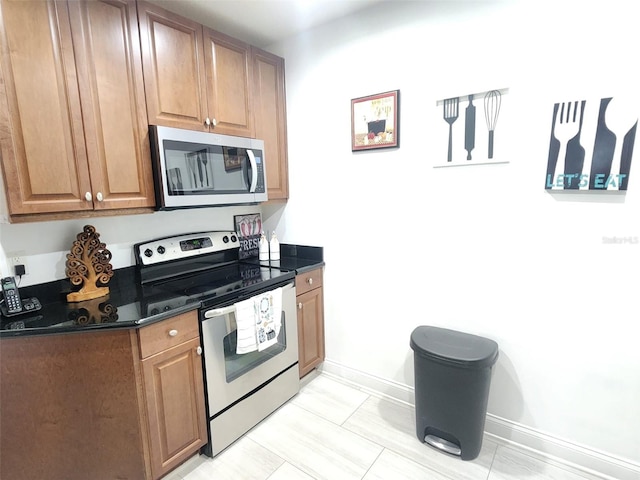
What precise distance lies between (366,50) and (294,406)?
2407mm

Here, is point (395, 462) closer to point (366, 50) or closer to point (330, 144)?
point (330, 144)

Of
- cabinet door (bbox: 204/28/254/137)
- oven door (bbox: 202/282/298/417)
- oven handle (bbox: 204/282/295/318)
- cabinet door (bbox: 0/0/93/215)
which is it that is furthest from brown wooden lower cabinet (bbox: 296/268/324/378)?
cabinet door (bbox: 0/0/93/215)

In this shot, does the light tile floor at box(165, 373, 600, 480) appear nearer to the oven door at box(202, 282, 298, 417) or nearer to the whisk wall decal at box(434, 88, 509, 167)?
the oven door at box(202, 282, 298, 417)

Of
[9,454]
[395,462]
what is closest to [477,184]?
[395,462]

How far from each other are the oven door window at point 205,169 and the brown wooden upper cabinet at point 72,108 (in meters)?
0.13

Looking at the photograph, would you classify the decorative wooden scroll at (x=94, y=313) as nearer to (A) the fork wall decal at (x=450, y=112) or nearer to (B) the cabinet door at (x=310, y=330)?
(B) the cabinet door at (x=310, y=330)

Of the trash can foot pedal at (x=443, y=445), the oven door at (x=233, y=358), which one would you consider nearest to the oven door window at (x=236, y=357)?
the oven door at (x=233, y=358)

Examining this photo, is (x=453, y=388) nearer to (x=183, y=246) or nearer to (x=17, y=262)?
(x=183, y=246)

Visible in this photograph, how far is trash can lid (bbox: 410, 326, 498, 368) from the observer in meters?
1.62

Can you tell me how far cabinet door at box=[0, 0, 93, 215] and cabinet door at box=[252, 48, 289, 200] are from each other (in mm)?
1075

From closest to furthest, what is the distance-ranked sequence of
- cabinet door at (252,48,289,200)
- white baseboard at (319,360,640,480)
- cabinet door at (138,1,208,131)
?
1. white baseboard at (319,360,640,480)
2. cabinet door at (138,1,208,131)
3. cabinet door at (252,48,289,200)

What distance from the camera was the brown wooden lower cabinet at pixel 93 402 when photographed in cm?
138

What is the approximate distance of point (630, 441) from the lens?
157cm

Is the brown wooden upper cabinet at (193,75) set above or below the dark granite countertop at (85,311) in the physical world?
above
